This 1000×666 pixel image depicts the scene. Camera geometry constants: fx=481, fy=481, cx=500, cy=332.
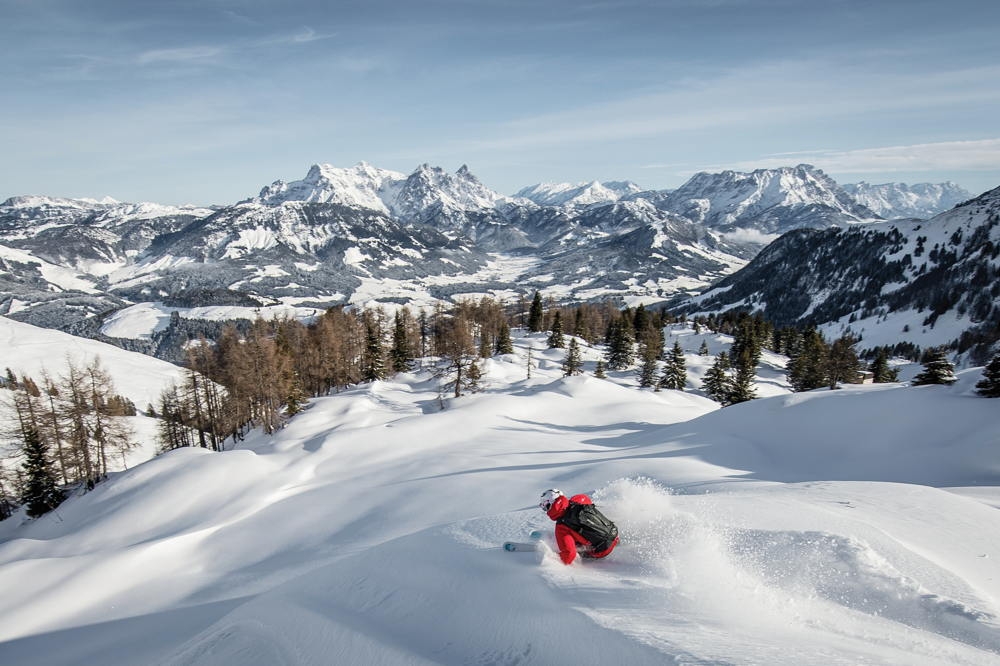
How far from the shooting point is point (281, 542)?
14.0m

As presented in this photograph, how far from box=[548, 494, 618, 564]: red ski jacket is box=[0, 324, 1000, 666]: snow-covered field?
305 millimetres

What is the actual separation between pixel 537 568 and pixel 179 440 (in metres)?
53.5

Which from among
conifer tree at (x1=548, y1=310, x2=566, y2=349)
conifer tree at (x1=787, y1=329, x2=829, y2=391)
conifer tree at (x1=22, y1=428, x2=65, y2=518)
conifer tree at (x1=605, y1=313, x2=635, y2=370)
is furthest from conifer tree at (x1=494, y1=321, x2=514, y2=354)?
conifer tree at (x1=22, y1=428, x2=65, y2=518)

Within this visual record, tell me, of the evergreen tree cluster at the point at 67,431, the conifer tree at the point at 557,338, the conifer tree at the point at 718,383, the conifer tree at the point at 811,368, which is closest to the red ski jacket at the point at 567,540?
the evergreen tree cluster at the point at 67,431

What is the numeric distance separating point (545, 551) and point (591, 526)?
0.79 m

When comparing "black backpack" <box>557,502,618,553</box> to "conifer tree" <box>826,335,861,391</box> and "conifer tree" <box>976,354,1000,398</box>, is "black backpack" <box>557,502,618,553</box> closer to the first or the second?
"conifer tree" <box>976,354,1000,398</box>

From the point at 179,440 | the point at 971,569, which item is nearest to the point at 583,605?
the point at 971,569

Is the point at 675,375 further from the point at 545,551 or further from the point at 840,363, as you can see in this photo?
the point at 545,551

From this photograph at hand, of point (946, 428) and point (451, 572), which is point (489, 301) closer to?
point (946, 428)

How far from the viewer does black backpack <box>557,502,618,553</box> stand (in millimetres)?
7199

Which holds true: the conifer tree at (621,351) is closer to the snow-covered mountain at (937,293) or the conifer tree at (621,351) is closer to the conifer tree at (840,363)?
the conifer tree at (840,363)

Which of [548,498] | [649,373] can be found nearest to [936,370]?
[548,498]

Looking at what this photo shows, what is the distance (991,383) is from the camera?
1898cm

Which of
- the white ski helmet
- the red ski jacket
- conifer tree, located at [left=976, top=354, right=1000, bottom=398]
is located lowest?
conifer tree, located at [left=976, top=354, right=1000, bottom=398]
